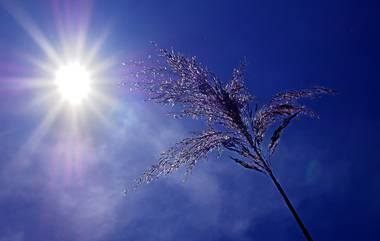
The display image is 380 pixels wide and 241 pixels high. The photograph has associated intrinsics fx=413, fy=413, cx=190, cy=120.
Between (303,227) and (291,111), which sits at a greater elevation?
(291,111)

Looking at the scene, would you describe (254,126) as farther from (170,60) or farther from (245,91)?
(170,60)

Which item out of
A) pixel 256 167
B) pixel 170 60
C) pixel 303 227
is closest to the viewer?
pixel 303 227

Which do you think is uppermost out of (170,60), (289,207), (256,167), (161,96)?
(170,60)

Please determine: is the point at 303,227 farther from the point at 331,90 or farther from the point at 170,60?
the point at 170,60

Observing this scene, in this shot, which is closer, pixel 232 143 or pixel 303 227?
pixel 303 227

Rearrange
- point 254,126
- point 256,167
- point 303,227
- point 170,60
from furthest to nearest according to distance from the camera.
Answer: point 170,60 → point 254,126 → point 256,167 → point 303,227

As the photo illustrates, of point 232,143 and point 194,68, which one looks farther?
point 194,68

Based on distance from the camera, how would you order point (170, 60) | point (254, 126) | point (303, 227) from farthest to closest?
point (170, 60)
point (254, 126)
point (303, 227)

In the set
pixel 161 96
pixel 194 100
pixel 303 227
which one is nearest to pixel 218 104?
pixel 194 100

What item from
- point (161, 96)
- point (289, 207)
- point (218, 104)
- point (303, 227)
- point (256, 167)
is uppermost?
point (161, 96)

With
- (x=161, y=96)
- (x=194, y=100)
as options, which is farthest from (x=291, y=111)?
Answer: (x=161, y=96)

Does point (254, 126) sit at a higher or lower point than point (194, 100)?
lower
